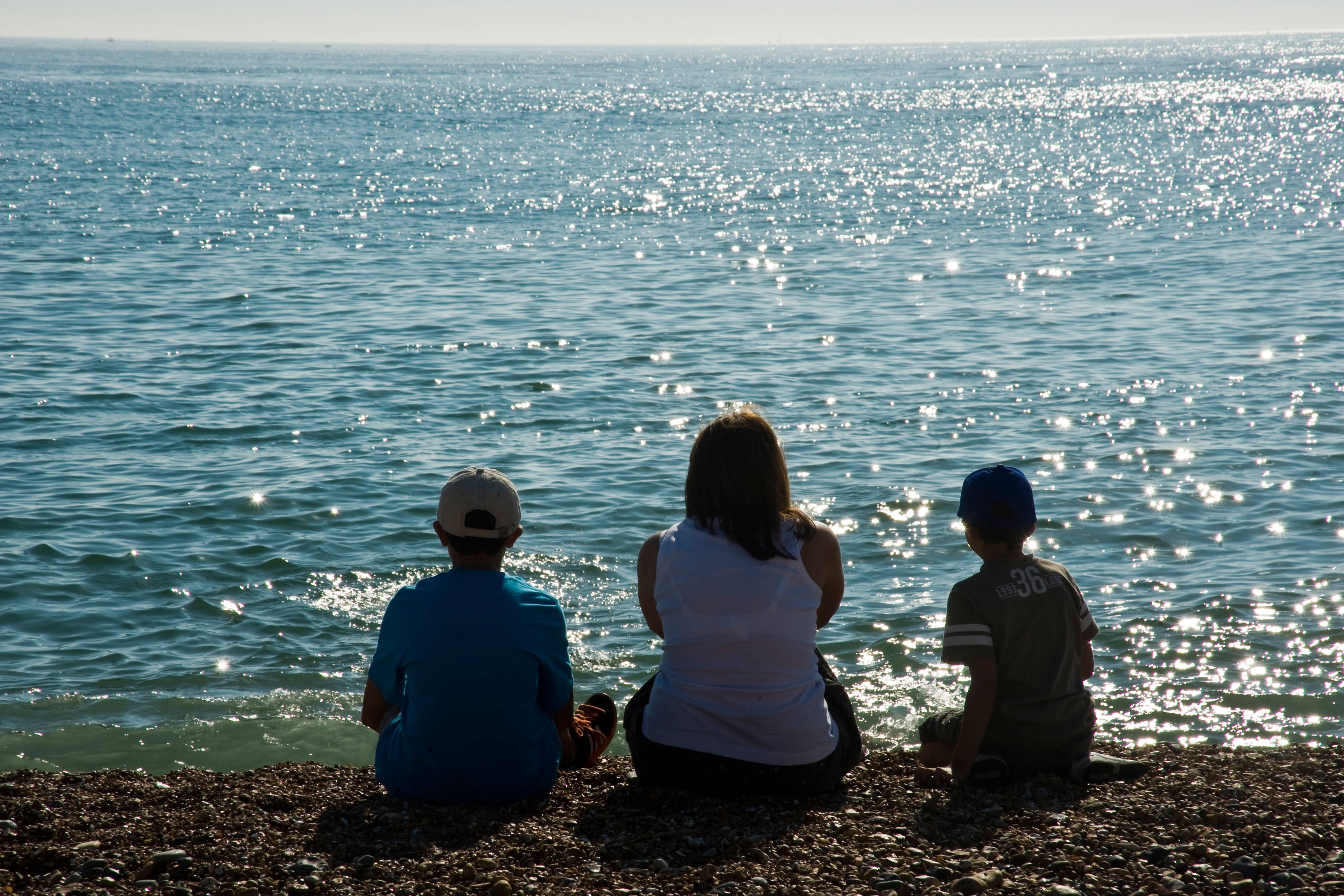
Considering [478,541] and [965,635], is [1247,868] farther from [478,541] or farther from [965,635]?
[478,541]

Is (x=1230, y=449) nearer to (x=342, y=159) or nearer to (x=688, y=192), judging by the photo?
(x=688, y=192)

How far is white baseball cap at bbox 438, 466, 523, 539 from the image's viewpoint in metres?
4.22

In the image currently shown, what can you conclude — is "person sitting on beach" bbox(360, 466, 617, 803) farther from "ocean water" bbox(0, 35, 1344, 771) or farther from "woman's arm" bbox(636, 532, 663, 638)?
"ocean water" bbox(0, 35, 1344, 771)

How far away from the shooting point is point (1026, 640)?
4516mm

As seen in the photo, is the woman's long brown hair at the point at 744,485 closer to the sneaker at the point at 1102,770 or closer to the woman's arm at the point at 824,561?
the woman's arm at the point at 824,561

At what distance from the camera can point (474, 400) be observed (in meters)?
14.1

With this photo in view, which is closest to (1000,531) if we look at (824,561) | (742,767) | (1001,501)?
(1001,501)

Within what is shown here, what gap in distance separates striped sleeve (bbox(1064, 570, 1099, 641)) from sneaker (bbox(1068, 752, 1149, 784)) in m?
0.50

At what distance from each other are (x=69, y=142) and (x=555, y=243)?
104 feet

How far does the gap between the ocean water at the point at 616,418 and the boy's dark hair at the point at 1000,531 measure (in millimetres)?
2414

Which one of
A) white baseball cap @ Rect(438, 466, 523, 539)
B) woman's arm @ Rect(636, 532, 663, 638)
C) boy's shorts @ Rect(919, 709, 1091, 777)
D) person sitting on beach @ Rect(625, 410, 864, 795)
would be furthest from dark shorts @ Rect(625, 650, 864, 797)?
white baseball cap @ Rect(438, 466, 523, 539)

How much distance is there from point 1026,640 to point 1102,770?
70cm

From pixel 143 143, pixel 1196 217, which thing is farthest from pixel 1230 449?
pixel 143 143

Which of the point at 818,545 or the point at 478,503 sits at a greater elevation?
the point at 478,503
